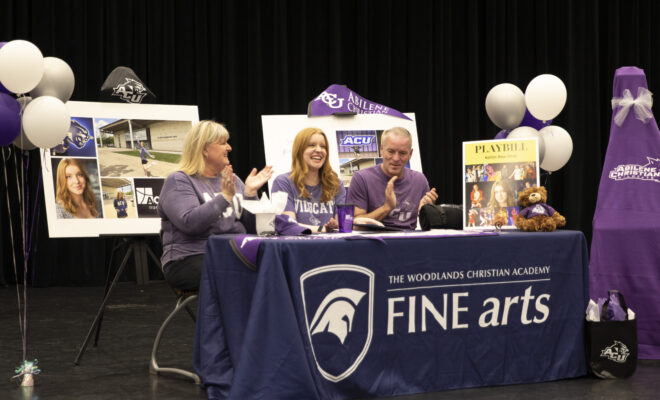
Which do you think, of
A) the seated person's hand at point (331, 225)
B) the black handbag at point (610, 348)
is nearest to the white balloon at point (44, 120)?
the seated person's hand at point (331, 225)

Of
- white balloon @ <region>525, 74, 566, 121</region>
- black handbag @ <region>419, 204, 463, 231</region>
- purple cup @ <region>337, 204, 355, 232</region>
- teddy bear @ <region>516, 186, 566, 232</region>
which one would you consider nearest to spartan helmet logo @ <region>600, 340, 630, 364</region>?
teddy bear @ <region>516, 186, 566, 232</region>

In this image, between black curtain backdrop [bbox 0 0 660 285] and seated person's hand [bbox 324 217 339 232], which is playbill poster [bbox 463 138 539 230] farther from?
black curtain backdrop [bbox 0 0 660 285]

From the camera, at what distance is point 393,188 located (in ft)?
13.0

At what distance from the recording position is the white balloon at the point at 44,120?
336cm

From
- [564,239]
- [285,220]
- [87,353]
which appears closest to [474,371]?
[564,239]

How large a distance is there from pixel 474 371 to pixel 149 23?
16.7ft

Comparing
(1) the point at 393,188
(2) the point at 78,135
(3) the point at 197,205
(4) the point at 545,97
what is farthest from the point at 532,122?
(2) the point at 78,135

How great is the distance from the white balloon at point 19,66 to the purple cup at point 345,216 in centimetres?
142

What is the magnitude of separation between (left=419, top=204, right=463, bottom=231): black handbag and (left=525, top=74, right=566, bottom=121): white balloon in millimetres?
993

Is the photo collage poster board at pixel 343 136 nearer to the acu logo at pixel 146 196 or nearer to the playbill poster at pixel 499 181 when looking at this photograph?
the acu logo at pixel 146 196

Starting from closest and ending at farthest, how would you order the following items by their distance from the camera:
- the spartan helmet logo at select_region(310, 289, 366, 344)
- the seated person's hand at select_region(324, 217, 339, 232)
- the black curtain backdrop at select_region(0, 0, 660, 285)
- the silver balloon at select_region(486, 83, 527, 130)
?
the spartan helmet logo at select_region(310, 289, 366, 344) → the seated person's hand at select_region(324, 217, 339, 232) → the silver balloon at select_region(486, 83, 527, 130) → the black curtain backdrop at select_region(0, 0, 660, 285)

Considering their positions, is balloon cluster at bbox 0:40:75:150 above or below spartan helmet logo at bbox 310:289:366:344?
above

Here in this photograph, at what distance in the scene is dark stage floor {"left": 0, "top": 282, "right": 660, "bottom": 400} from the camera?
10.1ft

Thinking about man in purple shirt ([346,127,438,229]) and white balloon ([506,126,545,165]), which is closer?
man in purple shirt ([346,127,438,229])
